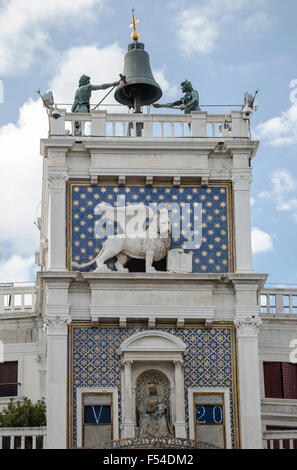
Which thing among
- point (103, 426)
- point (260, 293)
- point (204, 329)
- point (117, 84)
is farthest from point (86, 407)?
point (117, 84)

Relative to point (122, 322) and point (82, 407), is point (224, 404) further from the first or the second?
point (82, 407)

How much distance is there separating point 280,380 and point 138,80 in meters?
9.50

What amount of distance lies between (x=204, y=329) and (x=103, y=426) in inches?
146

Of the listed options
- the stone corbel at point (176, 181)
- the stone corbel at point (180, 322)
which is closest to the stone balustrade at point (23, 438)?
the stone corbel at point (180, 322)

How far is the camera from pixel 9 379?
3803 centimetres

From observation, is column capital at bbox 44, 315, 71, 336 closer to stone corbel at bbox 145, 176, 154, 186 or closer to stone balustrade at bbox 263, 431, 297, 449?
stone corbel at bbox 145, 176, 154, 186

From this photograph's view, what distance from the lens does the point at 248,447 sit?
33.5 metres

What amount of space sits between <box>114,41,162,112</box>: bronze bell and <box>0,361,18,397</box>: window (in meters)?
8.24

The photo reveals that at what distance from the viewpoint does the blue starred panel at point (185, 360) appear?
34062 millimetres

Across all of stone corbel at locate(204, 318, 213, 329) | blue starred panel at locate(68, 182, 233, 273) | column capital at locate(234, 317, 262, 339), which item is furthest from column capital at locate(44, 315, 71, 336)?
column capital at locate(234, 317, 262, 339)

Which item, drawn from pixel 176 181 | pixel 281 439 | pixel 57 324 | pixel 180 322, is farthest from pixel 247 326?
pixel 57 324

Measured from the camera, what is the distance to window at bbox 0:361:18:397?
37.8 m

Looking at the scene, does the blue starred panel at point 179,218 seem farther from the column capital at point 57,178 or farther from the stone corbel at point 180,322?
the stone corbel at point 180,322
